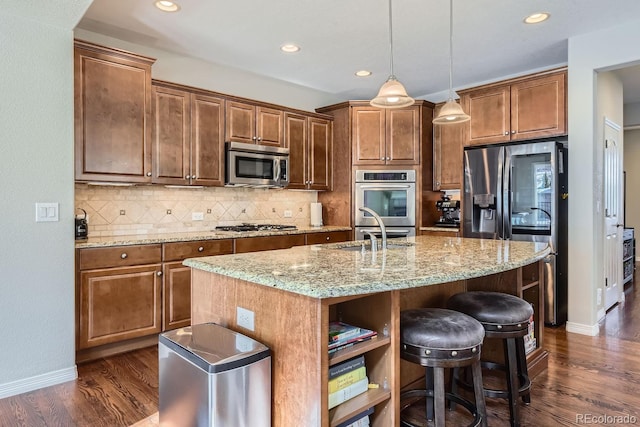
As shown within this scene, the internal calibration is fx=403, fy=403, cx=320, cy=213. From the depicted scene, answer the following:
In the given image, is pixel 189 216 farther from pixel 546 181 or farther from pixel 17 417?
pixel 546 181

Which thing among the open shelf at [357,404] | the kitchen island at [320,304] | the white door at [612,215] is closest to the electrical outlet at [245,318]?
the kitchen island at [320,304]

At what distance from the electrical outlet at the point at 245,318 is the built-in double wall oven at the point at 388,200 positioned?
10.4 feet

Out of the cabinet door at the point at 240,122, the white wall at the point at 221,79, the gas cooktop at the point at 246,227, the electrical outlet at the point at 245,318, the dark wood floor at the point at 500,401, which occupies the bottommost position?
the dark wood floor at the point at 500,401

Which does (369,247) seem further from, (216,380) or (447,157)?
(447,157)

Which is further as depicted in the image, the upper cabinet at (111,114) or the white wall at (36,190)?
the upper cabinet at (111,114)

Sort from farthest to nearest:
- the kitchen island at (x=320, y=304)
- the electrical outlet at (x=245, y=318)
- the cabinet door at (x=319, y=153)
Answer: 1. the cabinet door at (x=319, y=153)
2. the electrical outlet at (x=245, y=318)
3. the kitchen island at (x=320, y=304)

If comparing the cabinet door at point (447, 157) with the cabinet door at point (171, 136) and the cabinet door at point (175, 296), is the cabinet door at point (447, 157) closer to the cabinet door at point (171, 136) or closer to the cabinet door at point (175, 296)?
the cabinet door at point (171, 136)

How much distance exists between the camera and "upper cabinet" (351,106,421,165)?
15.7 ft

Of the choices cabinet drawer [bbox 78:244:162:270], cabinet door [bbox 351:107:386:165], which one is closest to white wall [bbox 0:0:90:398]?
cabinet drawer [bbox 78:244:162:270]

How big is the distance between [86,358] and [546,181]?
4089mm

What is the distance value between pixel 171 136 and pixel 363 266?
101 inches

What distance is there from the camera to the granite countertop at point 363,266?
54.4 inches

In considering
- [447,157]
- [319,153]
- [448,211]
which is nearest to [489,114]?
[447,157]

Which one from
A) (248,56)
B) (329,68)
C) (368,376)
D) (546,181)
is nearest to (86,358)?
(368,376)
